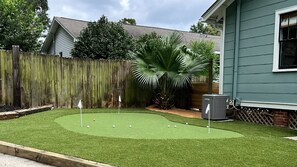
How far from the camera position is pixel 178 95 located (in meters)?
11.7

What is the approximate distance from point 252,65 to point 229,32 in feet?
4.76

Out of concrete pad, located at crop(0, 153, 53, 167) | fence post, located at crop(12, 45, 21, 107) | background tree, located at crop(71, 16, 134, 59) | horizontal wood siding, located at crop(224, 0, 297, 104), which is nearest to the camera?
concrete pad, located at crop(0, 153, 53, 167)

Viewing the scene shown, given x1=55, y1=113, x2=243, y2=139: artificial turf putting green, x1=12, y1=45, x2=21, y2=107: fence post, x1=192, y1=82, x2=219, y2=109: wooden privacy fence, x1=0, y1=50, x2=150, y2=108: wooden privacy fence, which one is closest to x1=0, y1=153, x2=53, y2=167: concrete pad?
x1=55, y1=113, x2=243, y2=139: artificial turf putting green

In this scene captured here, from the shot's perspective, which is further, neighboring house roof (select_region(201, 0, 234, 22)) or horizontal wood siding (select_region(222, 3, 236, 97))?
neighboring house roof (select_region(201, 0, 234, 22))

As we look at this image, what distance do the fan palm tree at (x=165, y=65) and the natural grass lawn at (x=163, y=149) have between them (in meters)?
5.03

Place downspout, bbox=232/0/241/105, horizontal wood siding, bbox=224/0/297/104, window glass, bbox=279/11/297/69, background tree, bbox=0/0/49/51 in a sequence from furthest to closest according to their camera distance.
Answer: background tree, bbox=0/0/49/51, downspout, bbox=232/0/241/105, horizontal wood siding, bbox=224/0/297/104, window glass, bbox=279/11/297/69

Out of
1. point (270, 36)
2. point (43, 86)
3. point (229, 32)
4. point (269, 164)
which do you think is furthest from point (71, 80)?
point (269, 164)

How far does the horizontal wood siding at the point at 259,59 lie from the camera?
22.6ft

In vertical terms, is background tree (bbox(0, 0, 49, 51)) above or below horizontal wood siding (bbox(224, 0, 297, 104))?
above

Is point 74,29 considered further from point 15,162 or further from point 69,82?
point 15,162

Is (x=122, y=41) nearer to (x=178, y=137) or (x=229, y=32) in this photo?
(x=229, y=32)

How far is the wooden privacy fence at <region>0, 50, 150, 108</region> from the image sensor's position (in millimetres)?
8578

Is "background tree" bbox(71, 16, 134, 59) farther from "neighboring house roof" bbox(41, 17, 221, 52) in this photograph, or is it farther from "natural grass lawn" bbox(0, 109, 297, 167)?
"natural grass lawn" bbox(0, 109, 297, 167)

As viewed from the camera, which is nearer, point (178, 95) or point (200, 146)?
point (200, 146)
